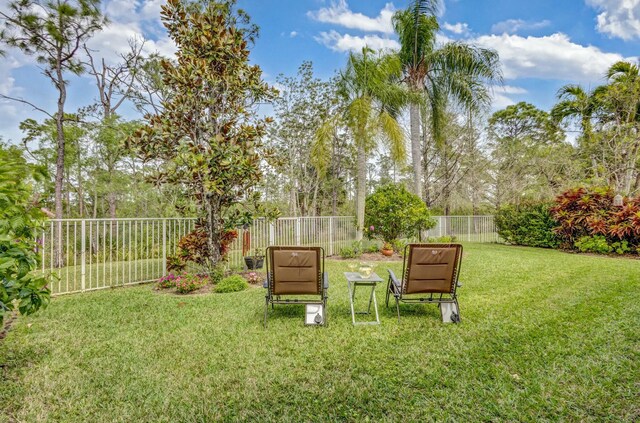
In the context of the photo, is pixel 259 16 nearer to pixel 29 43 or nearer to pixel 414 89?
pixel 414 89

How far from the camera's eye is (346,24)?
42.9 feet

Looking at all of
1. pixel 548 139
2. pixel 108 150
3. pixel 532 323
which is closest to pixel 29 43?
pixel 108 150

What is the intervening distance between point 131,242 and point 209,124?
3.06 m

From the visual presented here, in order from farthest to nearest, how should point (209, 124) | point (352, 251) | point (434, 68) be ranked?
1. point (434, 68)
2. point (352, 251)
3. point (209, 124)

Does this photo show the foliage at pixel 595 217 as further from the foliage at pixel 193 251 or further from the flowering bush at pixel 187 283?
the flowering bush at pixel 187 283

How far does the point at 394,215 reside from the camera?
10297mm

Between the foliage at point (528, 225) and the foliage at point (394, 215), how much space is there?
18.3ft

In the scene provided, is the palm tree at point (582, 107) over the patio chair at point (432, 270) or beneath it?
over

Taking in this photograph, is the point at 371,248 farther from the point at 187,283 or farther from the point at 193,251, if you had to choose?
the point at 187,283

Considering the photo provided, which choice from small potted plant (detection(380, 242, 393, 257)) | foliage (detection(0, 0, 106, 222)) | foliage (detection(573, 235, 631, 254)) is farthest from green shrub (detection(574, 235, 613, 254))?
foliage (detection(0, 0, 106, 222))

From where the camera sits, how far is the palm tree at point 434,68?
1187 cm

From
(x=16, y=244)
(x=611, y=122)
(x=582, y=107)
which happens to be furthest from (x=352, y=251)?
(x=611, y=122)

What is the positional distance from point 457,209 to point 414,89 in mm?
12757

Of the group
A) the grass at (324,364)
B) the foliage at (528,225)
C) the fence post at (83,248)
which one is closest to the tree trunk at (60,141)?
the fence post at (83,248)
